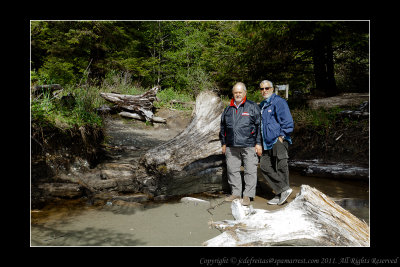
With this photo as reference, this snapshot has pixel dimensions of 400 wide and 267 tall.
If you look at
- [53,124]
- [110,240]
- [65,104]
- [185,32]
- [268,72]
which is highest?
[185,32]

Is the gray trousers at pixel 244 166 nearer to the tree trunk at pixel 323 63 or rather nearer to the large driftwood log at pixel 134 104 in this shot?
the tree trunk at pixel 323 63

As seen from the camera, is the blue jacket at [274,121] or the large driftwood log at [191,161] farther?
the large driftwood log at [191,161]

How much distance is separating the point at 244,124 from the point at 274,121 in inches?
20.7

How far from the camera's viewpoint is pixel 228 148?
4.53 m

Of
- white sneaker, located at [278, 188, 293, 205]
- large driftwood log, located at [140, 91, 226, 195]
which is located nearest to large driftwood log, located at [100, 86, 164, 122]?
large driftwood log, located at [140, 91, 226, 195]

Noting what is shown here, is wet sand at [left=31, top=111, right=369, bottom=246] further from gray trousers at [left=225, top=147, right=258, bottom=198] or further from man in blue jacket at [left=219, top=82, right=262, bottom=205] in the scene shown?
man in blue jacket at [left=219, top=82, right=262, bottom=205]

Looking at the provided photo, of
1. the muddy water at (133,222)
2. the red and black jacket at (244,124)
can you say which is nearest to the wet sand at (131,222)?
the muddy water at (133,222)

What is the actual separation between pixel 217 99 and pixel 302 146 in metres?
3.64

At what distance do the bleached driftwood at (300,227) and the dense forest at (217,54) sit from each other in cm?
513

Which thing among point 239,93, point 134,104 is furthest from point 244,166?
point 134,104

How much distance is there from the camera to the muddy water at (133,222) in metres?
2.96

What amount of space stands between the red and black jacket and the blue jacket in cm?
12

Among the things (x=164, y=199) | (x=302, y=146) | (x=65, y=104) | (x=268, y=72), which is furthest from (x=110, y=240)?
(x=268, y=72)

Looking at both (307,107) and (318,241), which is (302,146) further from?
(318,241)
